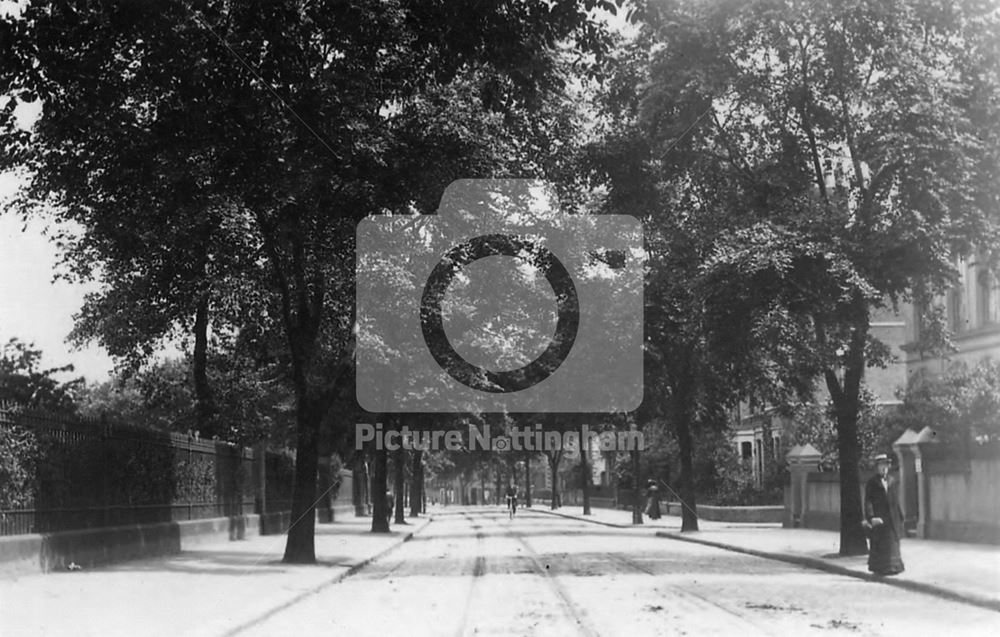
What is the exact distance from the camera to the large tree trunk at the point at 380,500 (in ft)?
131

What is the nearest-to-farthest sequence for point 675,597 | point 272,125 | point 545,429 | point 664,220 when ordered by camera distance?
point 675,597
point 272,125
point 664,220
point 545,429

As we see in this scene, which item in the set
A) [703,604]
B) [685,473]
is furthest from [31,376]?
[703,604]

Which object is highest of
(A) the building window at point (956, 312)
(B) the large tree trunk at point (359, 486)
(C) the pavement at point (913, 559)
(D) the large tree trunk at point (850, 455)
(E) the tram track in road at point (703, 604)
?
(A) the building window at point (956, 312)

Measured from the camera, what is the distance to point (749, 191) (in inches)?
907

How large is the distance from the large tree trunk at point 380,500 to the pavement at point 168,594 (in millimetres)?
15078

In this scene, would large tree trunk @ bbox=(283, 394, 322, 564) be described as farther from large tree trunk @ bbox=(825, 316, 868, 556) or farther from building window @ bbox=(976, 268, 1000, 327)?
building window @ bbox=(976, 268, 1000, 327)

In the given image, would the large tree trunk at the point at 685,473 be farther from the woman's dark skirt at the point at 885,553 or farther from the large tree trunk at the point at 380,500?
the woman's dark skirt at the point at 885,553

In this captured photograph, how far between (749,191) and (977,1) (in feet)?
16.8

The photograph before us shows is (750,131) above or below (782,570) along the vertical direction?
above

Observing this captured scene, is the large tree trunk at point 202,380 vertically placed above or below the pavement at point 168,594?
above

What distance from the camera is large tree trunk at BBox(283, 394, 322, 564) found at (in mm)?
22203

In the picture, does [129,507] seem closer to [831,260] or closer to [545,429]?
[831,260]

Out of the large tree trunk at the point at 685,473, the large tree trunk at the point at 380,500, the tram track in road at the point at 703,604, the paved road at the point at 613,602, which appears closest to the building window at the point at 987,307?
the large tree trunk at the point at 685,473

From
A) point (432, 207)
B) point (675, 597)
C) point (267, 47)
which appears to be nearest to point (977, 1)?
point (432, 207)
